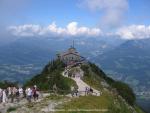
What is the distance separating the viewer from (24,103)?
2427 inches

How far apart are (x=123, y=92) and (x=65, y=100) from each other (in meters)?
99.9

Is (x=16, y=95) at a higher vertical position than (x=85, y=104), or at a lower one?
higher

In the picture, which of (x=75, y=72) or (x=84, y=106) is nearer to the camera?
(x=84, y=106)

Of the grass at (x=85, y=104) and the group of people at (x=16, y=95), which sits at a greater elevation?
the group of people at (x=16, y=95)

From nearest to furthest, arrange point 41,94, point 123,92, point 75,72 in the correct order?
1. point 41,94
2. point 75,72
3. point 123,92

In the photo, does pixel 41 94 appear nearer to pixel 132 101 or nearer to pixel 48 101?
pixel 48 101

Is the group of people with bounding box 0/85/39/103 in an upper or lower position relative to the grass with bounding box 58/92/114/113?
upper

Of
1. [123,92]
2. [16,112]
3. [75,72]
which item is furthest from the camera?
[123,92]

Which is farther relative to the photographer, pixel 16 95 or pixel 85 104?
pixel 16 95

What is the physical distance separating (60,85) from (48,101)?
1836 inches

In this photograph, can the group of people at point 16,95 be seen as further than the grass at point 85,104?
Yes

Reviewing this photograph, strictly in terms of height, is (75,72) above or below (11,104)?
above

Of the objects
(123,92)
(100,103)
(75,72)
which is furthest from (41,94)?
(123,92)

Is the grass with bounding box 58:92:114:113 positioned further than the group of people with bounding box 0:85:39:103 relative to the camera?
No
